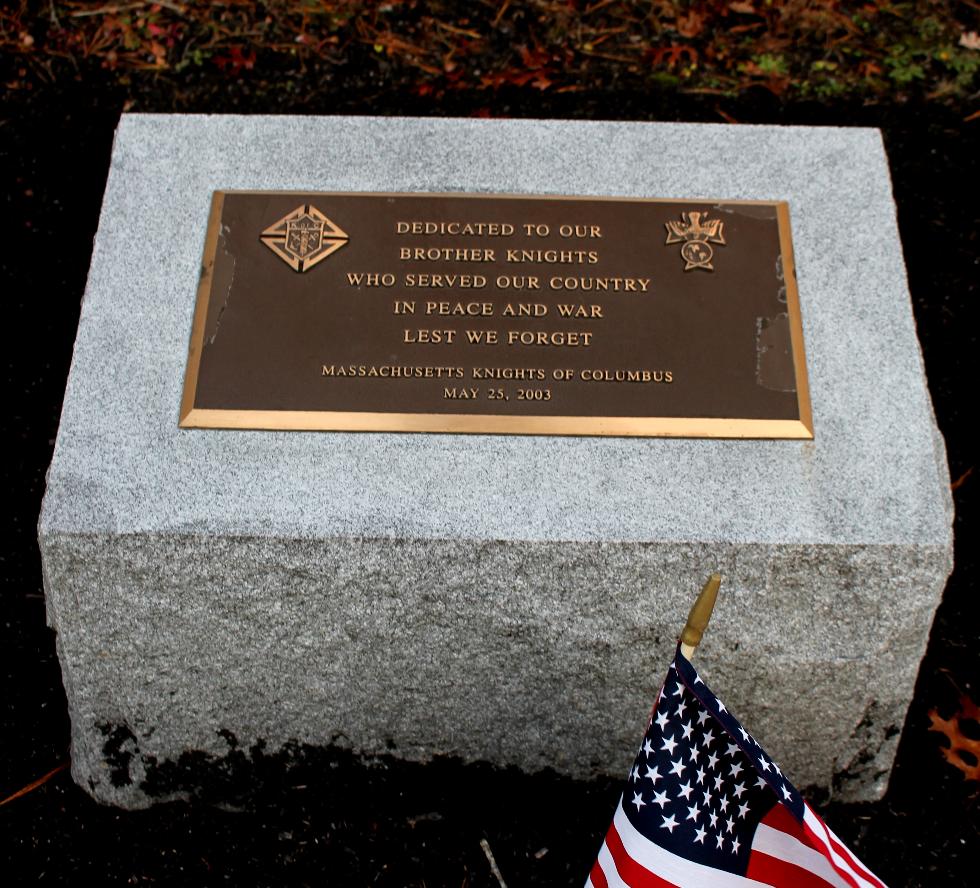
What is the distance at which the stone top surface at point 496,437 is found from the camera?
2357 mm

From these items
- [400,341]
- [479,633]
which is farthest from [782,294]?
[479,633]

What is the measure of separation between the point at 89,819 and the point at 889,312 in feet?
8.34

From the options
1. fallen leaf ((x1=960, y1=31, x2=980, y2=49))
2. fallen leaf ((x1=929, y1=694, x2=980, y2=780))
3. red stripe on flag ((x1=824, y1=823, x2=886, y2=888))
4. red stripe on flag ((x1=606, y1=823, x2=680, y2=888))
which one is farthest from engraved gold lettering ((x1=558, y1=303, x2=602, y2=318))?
fallen leaf ((x1=960, y1=31, x2=980, y2=49))

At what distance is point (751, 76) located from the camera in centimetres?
436

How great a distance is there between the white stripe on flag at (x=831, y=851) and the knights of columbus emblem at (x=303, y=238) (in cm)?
171

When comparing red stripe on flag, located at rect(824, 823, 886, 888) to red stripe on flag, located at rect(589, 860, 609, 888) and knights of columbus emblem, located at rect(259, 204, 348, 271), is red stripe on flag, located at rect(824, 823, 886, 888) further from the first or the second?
knights of columbus emblem, located at rect(259, 204, 348, 271)

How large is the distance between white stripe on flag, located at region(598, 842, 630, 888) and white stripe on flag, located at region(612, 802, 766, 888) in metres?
0.06

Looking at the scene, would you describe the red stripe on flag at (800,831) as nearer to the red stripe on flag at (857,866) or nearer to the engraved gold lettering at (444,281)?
the red stripe on flag at (857,866)

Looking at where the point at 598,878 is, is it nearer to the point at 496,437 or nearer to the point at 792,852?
the point at 792,852

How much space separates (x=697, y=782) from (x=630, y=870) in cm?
22

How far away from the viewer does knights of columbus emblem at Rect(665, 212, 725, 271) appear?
2.63 meters

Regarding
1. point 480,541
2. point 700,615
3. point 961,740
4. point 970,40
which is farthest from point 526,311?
point 970,40

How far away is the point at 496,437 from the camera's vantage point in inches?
96.1

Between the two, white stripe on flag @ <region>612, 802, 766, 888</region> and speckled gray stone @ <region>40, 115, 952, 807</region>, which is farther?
speckled gray stone @ <region>40, 115, 952, 807</region>
